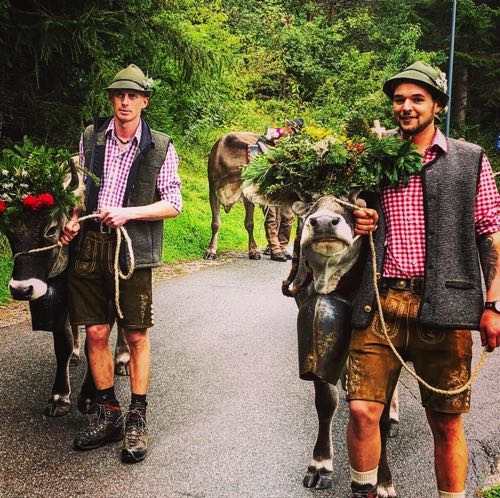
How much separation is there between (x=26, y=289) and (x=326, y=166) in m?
2.07

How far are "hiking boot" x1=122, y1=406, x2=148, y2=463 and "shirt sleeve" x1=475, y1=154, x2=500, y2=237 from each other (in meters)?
2.39

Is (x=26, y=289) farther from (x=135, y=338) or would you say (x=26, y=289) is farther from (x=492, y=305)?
(x=492, y=305)

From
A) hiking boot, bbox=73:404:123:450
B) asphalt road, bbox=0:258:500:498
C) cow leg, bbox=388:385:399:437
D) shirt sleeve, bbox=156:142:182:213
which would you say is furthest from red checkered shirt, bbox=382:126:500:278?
hiking boot, bbox=73:404:123:450

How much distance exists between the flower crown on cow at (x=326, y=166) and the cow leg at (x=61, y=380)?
1997 mm

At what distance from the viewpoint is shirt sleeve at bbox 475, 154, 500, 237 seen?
2.96 meters

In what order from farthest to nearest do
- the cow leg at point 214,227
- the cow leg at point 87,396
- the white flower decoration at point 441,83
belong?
the cow leg at point 214,227
the cow leg at point 87,396
the white flower decoration at point 441,83

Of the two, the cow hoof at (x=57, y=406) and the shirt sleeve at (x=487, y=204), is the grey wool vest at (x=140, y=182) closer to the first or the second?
the cow hoof at (x=57, y=406)

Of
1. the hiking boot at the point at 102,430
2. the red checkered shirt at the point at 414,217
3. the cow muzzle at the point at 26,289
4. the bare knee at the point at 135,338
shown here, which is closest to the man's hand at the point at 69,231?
the cow muzzle at the point at 26,289

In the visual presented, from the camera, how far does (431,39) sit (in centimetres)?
2595

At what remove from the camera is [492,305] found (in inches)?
114

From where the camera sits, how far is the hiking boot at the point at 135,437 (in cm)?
390

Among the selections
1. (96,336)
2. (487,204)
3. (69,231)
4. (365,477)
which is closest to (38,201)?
(69,231)

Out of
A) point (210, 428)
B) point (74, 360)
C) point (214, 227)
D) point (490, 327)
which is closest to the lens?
point (490, 327)

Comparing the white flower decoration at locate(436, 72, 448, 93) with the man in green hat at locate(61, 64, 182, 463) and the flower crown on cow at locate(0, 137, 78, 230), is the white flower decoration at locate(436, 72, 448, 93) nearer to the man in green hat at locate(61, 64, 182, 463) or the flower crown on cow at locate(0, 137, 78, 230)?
the man in green hat at locate(61, 64, 182, 463)
